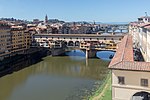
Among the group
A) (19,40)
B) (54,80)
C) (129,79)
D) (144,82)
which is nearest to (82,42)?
(19,40)

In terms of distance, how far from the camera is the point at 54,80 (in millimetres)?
Result: 28297

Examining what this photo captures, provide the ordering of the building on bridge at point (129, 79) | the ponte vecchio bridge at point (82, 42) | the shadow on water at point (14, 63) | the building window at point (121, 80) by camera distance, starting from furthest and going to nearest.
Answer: the ponte vecchio bridge at point (82, 42), the shadow on water at point (14, 63), the building window at point (121, 80), the building on bridge at point (129, 79)

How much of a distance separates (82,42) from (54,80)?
19.2m

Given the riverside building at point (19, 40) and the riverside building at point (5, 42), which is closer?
the riverside building at point (5, 42)

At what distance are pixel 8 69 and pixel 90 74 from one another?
10810 millimetres

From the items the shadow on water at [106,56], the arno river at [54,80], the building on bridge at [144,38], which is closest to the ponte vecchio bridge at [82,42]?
the shadow on water at [106,56]

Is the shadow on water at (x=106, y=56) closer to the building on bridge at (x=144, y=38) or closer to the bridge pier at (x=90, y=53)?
the bridge pier at (x=90, y=53)

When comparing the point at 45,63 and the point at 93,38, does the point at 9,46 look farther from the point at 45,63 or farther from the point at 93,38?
the point at 93,38

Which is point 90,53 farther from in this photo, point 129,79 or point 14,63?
point 129,79

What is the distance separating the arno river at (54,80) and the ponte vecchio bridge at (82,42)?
11.9 ft

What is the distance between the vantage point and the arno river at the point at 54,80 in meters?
→ 21.9

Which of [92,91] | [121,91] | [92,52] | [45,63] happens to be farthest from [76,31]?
[121,91]

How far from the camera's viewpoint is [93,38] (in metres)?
47.8

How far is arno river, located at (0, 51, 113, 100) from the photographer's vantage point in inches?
862
